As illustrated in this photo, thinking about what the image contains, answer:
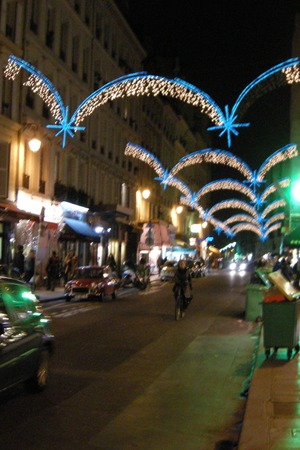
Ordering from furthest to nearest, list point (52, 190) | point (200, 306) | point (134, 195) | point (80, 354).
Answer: point (134, 195)
point (52, 190)
point (200, 306)
point (80, 354)

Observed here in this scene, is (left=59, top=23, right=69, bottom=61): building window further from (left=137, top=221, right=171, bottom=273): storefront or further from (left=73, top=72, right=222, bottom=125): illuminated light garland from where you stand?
(left=137, top=221, right=171, bottom=273): storefront

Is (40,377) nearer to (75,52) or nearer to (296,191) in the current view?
(296,191)

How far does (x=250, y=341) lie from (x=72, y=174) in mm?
26776

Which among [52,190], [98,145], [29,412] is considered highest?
[98,145]

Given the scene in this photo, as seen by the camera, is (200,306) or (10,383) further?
(200,306)

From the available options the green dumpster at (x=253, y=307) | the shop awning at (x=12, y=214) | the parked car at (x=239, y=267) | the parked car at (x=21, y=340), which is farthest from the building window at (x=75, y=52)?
the parked car at (x=21, y=340)

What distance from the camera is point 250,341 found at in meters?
15.4

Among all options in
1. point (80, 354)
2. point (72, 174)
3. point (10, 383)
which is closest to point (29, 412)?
point (10, 383)

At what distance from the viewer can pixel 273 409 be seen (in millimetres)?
8133

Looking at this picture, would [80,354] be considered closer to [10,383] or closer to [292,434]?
[10,383]

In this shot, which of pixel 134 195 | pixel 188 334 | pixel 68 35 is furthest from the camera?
pixel 134 195

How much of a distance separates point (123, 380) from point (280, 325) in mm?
2950

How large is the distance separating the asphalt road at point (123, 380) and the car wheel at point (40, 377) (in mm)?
105

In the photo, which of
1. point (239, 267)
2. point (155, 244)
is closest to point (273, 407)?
point (155, 244)
